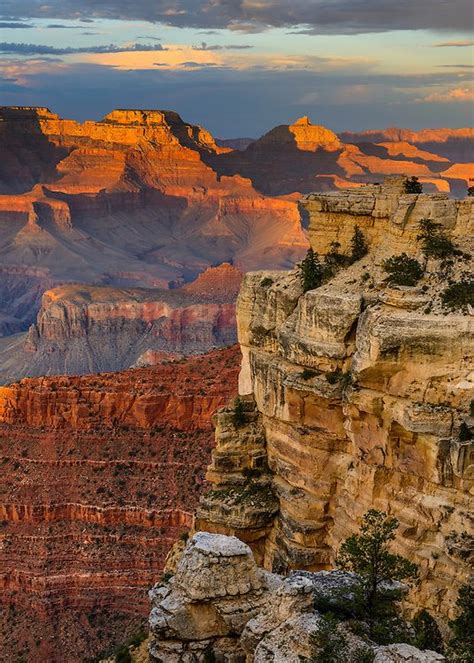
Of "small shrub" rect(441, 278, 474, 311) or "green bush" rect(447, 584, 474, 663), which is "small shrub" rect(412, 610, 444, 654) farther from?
"small shrub" rect(441, 278, 474, 311)

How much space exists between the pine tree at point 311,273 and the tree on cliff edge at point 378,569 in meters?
7.40

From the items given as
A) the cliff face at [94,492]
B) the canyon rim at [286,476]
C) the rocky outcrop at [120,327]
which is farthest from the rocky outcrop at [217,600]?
the rocky outcrop at [120,327]

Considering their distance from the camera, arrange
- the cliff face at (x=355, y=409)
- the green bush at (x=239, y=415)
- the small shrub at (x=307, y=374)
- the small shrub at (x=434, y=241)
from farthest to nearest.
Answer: the green bush at (x=239, y=415)
the small shrub at (x=307, y=374)
the small shrub at (x=434, y=241)
the cliff face at (x=355, y=409)

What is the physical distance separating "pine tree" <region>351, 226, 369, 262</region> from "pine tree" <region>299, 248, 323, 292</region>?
115 cm

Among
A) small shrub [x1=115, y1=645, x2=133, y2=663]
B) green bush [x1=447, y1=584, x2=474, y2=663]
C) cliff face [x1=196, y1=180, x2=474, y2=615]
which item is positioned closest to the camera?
green bush [x1=447, y1=584, x2=474, y2=663]

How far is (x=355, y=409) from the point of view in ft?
91.9

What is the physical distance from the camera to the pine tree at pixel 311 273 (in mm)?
31297

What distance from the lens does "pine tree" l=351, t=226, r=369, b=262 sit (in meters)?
31.2

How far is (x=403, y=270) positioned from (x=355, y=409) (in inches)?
155

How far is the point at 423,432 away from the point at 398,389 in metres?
1.36

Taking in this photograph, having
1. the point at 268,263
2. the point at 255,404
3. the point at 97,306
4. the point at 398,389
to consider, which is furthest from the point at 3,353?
the point at 398,389

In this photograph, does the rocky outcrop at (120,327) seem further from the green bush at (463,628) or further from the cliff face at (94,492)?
the green bush at (463,628)

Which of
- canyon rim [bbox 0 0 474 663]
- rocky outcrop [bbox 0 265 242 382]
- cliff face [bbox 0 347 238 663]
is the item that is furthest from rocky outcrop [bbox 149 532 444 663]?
rocky outcrop [bbox 0 265 242 382]

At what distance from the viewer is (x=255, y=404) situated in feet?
111
